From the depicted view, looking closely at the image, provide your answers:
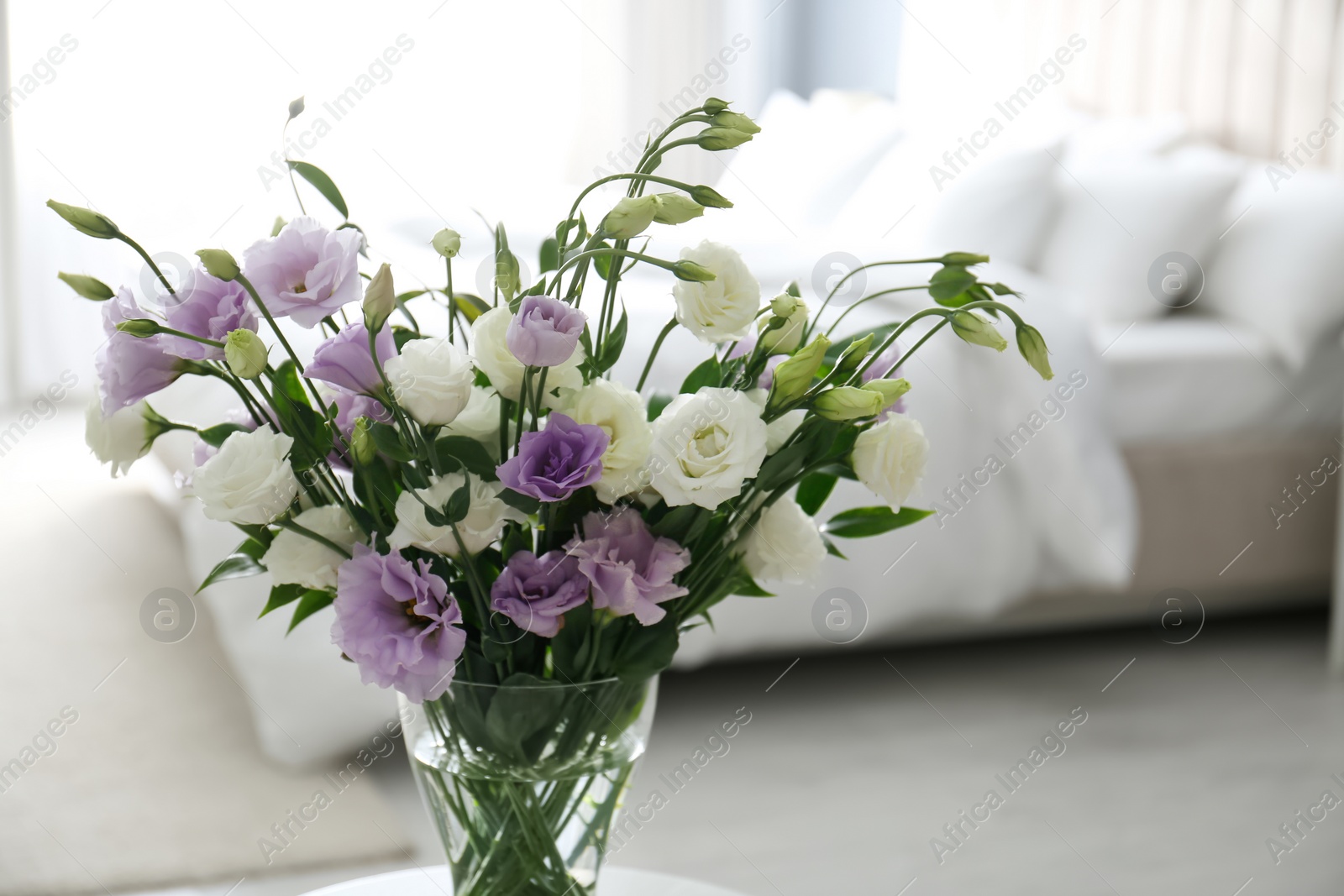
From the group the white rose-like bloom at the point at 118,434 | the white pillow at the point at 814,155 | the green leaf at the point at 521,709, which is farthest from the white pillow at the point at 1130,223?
the white rose-like bloom at the point at 118,434

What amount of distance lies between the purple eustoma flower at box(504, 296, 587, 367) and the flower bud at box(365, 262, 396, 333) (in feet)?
0.22

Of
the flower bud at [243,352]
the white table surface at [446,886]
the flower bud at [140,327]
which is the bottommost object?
the white table surface at [446,886]

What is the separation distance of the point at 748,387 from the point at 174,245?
115 inches

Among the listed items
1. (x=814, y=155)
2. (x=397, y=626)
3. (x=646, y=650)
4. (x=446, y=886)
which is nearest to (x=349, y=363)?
(x=397, y=626)

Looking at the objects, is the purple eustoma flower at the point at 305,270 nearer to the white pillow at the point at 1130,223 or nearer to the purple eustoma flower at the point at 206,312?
the purple eustoma flower at the point at 206,312

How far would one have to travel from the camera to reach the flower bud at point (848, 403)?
651 mm

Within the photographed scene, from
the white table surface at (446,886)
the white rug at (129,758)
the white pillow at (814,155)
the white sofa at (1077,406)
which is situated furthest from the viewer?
A: the white pillow at (814,155)

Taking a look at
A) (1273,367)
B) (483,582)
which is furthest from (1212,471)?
(483,582)

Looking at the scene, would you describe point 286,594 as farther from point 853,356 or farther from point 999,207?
point 999,207

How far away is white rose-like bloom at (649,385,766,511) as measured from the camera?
2.09ft

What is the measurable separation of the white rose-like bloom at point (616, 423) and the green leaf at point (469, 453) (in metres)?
0.05

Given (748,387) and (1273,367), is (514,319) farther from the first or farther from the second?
(1273,367)

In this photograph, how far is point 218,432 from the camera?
2.39 ft

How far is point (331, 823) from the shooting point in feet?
6.14
